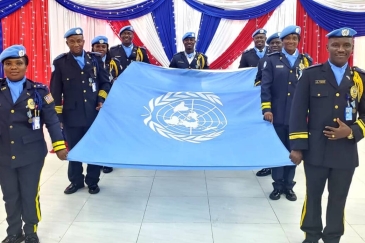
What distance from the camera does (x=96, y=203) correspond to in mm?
3070

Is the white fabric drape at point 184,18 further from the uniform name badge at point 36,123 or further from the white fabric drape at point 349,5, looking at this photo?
the uniform name badge at point 36,123

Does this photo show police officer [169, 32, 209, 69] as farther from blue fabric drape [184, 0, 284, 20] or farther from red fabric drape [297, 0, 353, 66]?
red fabric drape [297, 0, 353, 66]

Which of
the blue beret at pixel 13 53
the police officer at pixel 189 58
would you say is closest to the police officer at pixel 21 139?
the blue beret at pixel 13 53

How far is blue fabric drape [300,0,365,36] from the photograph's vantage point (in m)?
5.14

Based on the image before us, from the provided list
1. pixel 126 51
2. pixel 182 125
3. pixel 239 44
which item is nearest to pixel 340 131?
pixel 182 125

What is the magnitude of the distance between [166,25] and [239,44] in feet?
3.47

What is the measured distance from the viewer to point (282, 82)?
9.99 feet

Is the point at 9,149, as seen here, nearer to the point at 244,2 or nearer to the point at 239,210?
the point at 239,210

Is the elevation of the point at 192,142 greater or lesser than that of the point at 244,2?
lesser

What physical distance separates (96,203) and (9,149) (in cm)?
104

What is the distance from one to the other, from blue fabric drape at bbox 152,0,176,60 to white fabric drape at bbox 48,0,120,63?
64 centimetres

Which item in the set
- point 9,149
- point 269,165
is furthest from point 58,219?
point 269,165

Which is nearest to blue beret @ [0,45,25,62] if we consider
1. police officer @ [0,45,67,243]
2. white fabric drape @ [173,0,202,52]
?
police officer @ [0,45,67,243]

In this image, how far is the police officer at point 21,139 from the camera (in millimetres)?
2201
